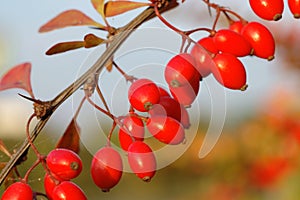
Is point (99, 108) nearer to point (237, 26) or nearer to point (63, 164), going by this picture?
point (63, 164)

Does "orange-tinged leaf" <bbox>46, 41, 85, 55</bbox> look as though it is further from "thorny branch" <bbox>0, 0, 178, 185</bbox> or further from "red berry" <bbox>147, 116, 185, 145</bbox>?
"red berry" <bbox>147, 116, 185, 145</bbox>

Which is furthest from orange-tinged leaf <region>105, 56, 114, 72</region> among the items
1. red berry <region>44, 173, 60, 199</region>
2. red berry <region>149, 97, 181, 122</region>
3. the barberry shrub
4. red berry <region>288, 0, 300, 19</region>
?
red berry <region>288, 0, 300, 19</region>

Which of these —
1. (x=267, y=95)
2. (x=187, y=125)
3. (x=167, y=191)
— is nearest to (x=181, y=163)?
(x=167, y=191)

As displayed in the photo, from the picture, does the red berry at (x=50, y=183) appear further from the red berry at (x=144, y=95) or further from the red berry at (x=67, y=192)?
the red berry at (x=144, y=95)

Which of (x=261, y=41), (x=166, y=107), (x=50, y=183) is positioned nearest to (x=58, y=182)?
(x=50, y=183)

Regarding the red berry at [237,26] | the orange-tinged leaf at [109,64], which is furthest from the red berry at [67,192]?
the red berry at [237,26]

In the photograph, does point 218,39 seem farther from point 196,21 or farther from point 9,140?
point 9,140
